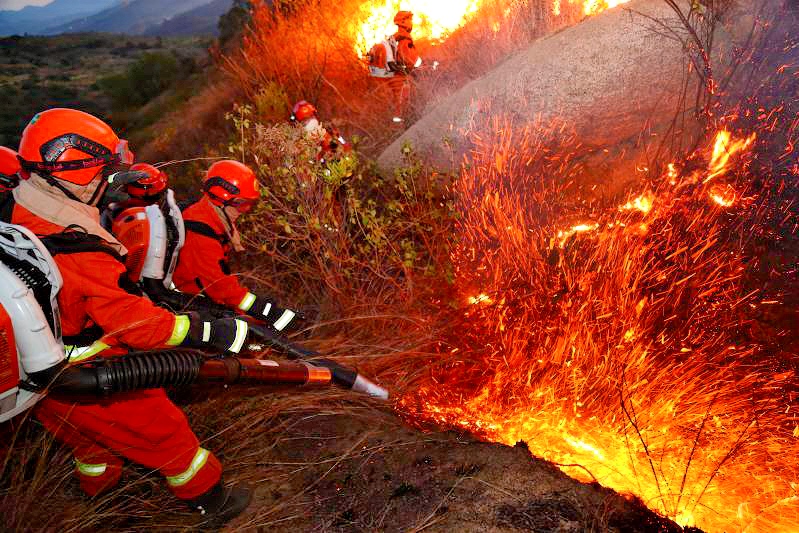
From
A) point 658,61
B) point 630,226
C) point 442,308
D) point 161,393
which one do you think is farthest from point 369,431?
point 658,61

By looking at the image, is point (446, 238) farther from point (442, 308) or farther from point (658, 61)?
point (658, 61)

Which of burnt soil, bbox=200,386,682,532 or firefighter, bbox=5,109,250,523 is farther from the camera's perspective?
burnt soil, bbox=200,386,682,532

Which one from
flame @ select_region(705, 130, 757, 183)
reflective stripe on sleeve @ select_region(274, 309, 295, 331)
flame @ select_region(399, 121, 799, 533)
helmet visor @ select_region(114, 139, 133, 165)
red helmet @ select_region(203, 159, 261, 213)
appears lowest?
flame @ select_region(399, 121, 799, 533)

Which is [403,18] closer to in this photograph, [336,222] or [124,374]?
[336,222]

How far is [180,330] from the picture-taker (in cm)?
244

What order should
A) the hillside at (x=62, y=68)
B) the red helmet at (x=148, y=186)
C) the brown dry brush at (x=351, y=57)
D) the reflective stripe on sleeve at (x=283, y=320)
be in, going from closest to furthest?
the reflective stripe on sleeve at (x=283, y=320)
the red helmet at (x=148, y=186)
the brown dry brush at (x=351, y=57)
the hillside at (x=62, y=68)

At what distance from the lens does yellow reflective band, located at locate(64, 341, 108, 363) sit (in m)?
2.33

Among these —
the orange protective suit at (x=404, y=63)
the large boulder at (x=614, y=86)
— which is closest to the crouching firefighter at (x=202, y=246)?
the large boulder at (x=614, y=86)

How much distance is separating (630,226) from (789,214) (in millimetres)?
1265

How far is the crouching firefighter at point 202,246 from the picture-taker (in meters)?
3.72

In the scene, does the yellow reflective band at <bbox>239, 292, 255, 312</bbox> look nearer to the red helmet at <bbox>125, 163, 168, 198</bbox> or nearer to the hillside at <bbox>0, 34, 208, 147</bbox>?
the red helmet at <bbox>125, 163, 168, 198</bbox>

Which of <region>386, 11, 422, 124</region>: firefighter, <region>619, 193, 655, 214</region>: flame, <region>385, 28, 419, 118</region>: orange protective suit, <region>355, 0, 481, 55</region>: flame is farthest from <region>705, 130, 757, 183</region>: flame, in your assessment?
<region>355, 0, 481, 55</region>: flame

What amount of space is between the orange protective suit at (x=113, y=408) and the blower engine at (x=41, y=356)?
16cm

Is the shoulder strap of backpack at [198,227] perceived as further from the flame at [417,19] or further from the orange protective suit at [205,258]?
the flame at [417,19]
